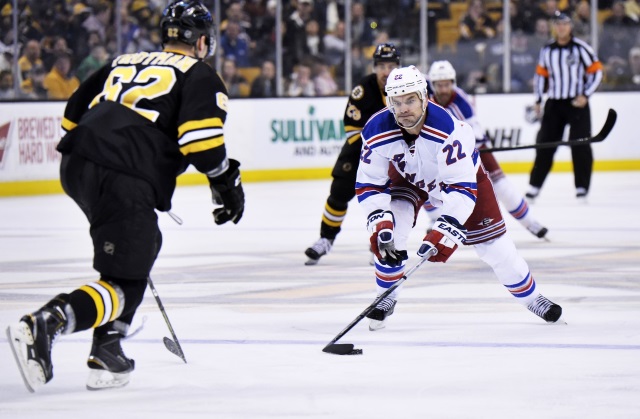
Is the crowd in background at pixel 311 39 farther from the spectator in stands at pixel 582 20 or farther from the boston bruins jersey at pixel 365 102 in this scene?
the boston bruins jersey at pixel 365 102

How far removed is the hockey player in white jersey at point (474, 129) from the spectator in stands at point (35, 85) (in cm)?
468

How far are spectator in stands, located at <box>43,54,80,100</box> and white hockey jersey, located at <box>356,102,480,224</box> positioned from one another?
7522 mm

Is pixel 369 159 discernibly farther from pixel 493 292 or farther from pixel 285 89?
pixel 285 89

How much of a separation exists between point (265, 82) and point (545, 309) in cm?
870

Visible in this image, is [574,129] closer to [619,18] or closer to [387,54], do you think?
[619,18]

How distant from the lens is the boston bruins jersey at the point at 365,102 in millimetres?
7008

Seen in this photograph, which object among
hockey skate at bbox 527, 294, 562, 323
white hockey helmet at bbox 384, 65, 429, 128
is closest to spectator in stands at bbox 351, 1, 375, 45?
hockey skate at bbox 527, 294, 562, 323

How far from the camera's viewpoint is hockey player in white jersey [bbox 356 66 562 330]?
15.5 feet

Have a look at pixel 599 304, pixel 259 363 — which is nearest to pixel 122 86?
pixel 259 363

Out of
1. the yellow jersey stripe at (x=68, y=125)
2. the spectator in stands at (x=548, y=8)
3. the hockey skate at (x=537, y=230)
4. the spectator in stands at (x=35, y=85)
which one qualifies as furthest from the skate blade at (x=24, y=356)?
the spectator in stands at (x=548, y=8)

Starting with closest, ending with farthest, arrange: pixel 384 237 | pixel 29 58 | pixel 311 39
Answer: pixel 384 237
pixel 29 58
pixel 311 39

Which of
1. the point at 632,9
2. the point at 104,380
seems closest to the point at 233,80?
the point at 632,9

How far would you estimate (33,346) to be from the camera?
11.7 ft

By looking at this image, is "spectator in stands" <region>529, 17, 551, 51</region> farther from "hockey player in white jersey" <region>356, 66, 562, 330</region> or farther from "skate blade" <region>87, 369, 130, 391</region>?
"skate blade" <region>87, 369, 130, 391</region>
